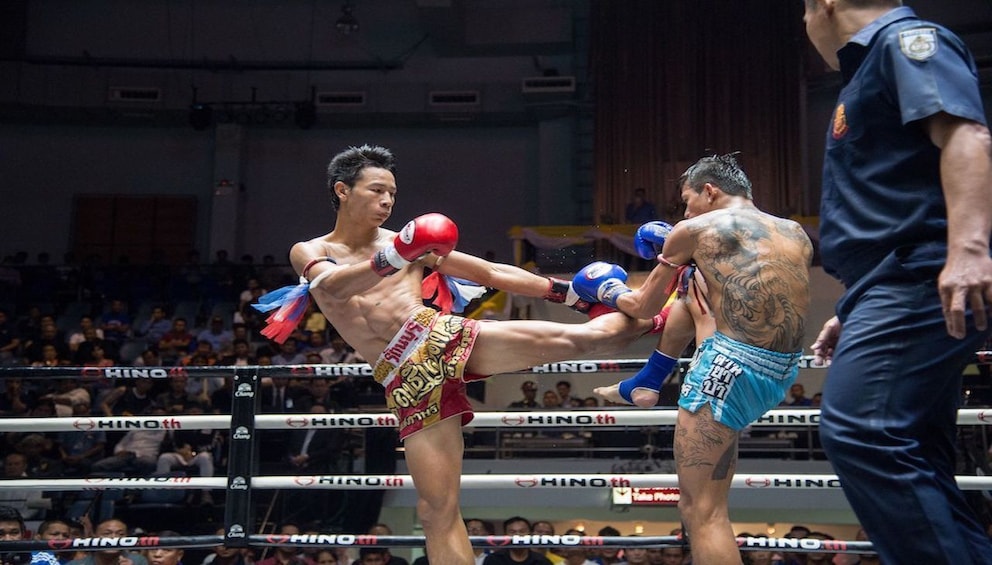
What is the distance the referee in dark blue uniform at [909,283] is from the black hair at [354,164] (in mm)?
1900

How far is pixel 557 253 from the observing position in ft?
36.1

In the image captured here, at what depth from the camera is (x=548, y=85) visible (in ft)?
45.0

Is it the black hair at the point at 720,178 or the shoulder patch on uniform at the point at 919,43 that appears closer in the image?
the shoulder patch on uniform at the point at 919,43

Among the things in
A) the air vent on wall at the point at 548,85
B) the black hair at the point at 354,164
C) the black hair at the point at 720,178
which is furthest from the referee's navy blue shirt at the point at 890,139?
the air vent on wall at the point at 548,85

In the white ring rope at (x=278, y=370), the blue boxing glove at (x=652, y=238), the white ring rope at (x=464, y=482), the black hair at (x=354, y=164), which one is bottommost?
the white ring rope at (x=464, y=482)

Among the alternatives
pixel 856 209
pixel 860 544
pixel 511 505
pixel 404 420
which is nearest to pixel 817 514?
pixel 511 505

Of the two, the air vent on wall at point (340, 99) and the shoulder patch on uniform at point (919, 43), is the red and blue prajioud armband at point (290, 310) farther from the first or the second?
the air vent on wall at point (340, 99)

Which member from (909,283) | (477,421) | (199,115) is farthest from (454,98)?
(909,283)

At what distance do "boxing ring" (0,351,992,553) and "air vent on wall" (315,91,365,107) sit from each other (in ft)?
36.8

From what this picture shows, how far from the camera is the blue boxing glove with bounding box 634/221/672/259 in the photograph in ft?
9.80

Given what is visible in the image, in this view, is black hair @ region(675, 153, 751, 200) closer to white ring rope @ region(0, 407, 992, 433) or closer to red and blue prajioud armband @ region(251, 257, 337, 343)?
white ring rope @ region(0, 407, 992, 433)

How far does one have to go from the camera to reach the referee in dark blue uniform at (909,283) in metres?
1.52

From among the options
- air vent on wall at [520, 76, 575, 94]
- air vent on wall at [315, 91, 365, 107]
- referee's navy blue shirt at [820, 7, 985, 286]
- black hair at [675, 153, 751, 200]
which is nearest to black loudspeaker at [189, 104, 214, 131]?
air vent on wall at [315, 91, 365, 107]

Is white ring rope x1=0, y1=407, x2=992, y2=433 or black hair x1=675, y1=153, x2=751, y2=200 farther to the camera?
white ring rope x1=0, y1=407, x2=992, y2=433
